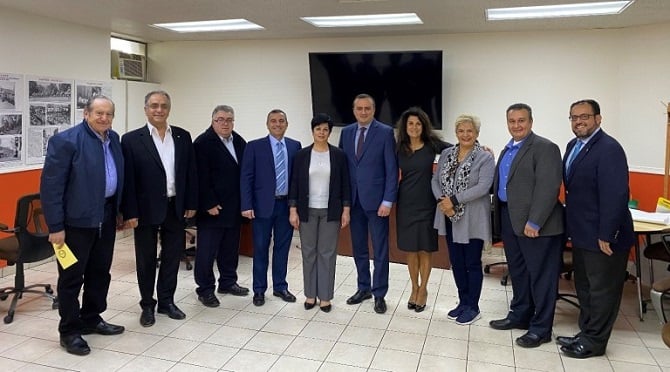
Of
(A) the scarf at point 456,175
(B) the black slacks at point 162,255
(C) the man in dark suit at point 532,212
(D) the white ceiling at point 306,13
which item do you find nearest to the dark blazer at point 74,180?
(B) the black slacks at point 162,255

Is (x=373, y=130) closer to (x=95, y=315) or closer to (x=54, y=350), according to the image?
(x=95, y=315)

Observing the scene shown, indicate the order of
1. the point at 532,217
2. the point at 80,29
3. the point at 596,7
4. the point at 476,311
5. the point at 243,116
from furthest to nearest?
the point at 243,116 < the point at 80,29 < the point at 596,7 < the point at 476,311 < the point at 532,217

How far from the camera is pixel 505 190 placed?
11.2 feet

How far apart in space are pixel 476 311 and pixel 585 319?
76 cm

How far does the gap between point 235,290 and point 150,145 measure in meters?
1.49

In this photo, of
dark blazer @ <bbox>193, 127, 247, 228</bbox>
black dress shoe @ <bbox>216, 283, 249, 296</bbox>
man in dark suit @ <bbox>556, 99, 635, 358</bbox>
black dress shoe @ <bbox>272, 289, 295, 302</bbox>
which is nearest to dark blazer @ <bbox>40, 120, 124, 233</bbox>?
dark blazer @ <bbox>193, 127, 247, 228</bbox>

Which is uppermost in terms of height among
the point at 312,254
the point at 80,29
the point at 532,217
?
the point at 80,29

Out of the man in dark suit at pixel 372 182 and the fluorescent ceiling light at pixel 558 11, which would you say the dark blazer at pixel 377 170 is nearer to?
the man in dark suit at pixel 372 182

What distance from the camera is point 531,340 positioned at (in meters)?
3.39

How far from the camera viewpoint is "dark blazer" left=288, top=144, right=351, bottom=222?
380 centimetres

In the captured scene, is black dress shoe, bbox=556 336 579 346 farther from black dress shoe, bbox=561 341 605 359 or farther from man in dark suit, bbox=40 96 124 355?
man in dark suit, bbox=40 96 124 355

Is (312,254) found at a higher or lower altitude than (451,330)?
higher

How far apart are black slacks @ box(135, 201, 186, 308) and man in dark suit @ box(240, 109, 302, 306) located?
0.53 meters

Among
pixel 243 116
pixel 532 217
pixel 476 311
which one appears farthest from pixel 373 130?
pixel 243 116
